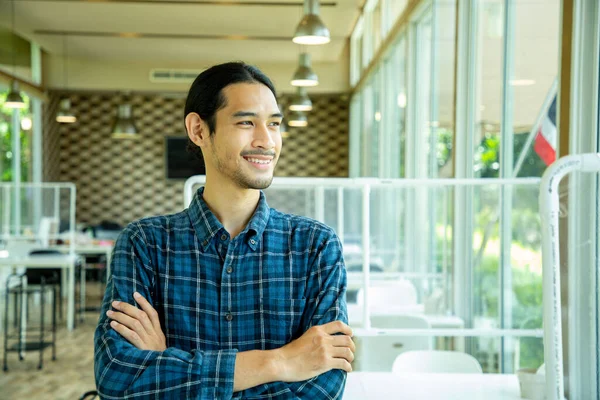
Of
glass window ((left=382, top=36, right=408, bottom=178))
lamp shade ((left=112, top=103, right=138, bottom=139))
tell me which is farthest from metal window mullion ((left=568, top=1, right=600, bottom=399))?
lamp shade ((left=112, top=103, right=138, bottom=139))

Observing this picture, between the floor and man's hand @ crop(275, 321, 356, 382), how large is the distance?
12.4 feet

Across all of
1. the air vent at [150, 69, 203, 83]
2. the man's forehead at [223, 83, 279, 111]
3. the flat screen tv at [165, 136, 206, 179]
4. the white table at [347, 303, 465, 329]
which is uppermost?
the air vent at [150, 69, 203, 83]

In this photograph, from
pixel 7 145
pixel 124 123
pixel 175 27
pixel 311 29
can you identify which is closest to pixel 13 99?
pixel 124 123

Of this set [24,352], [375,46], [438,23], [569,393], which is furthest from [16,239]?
[569,393]

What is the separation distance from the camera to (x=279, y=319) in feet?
4.69

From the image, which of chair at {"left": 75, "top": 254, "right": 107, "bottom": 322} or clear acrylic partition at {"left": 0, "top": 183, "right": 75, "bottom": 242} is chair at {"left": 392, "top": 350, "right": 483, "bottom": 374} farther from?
clear acrylic partition at {"left": 0, "top": 183, "right": 75, "bottom": 242}

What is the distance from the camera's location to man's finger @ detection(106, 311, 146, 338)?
1.39 m

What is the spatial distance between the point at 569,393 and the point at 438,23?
352 cm

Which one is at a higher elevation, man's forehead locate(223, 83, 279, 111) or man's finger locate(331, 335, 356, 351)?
man's forehead locate(223, 83, 279, 111)

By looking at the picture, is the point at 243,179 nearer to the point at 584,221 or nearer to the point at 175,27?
the point at 584,221

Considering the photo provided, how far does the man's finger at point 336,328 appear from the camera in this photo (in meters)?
1.41

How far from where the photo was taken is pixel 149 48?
11203 mm

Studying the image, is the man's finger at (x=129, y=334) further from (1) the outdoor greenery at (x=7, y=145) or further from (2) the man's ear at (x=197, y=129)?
(1) the outdoor greenery at (x=7, y=145)

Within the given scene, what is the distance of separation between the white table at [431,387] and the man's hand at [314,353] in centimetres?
106
